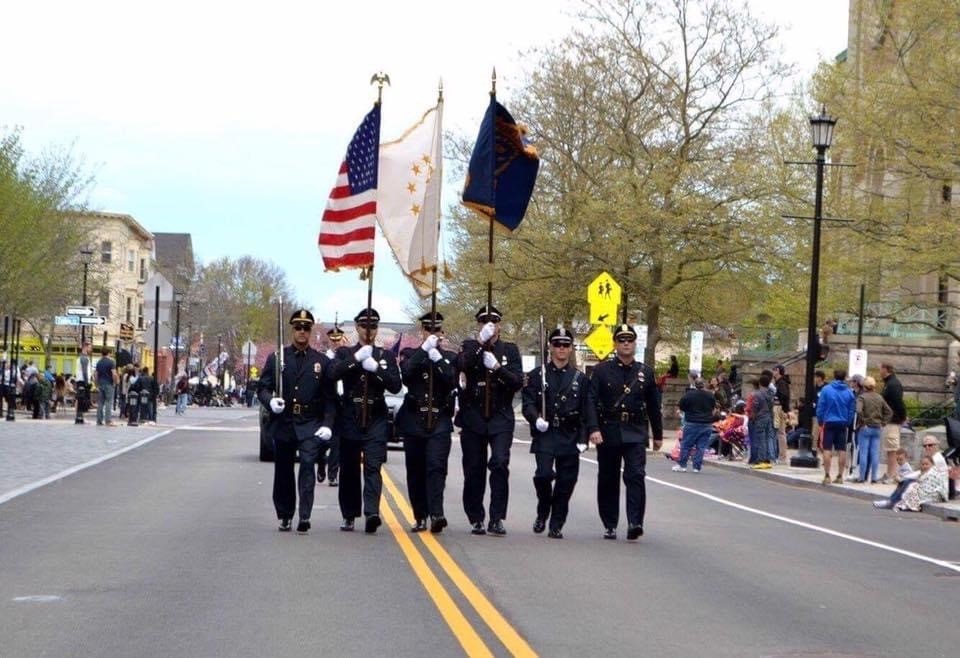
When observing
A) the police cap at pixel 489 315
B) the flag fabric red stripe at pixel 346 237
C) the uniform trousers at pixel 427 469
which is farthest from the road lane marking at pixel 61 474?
the police cap at pixel 489 315

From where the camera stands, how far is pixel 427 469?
15.8m

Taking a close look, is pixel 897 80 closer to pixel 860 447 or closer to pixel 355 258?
pixel 860 447

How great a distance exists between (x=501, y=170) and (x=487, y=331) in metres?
3.32

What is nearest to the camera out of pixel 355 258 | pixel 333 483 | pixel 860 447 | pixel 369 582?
pixel 369 582

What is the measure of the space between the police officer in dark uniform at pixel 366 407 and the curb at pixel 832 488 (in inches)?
377

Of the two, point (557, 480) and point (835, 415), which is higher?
point (835, 415)

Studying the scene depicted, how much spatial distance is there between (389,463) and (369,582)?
17054 millimetres

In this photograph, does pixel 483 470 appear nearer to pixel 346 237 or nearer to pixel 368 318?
pixel 368 318

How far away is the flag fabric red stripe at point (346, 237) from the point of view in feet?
59.1

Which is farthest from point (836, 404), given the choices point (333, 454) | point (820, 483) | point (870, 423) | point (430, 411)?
point (430, 411)

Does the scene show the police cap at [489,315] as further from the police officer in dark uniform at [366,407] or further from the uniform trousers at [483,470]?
the uniform trousers at [483,470]

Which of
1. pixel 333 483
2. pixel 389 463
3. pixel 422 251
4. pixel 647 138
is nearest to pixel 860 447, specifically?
pixel 389 463

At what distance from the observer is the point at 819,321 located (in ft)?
162

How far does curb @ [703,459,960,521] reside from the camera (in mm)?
22531
